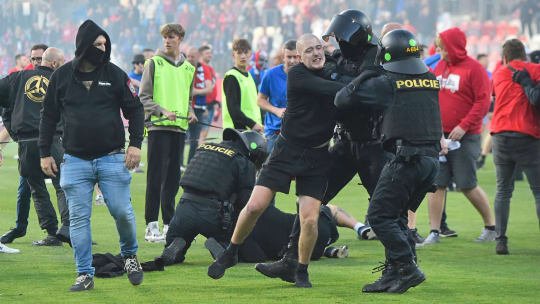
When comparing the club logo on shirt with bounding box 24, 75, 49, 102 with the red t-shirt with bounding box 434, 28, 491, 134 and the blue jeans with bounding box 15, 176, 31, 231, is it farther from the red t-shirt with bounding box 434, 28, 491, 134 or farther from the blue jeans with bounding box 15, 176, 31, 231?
the red t-shirt with bounding box 434, 28, 491, 134

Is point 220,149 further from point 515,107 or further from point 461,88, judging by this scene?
point 515,107

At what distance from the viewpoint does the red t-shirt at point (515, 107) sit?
29.7 ft

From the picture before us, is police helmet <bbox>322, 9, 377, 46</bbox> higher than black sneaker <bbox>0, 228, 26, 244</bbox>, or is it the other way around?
police helmet <bbox>322, 9, 377, 46</bbox>

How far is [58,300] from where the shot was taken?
6.26 meters

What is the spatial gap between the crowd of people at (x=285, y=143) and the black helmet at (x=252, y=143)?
15 mm

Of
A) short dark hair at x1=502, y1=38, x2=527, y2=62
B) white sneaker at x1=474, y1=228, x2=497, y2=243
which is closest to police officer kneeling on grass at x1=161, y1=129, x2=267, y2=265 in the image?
short dark hair at x1=502, y1=38, x2=527, y2=62

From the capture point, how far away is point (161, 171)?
31.0 feet

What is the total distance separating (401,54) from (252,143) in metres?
1.79

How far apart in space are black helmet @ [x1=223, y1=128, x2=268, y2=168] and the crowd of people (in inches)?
0.6

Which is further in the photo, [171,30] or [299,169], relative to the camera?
[171,30]

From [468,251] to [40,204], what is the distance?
4066 mm

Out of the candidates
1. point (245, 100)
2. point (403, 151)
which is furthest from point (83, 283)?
point (245, 100)

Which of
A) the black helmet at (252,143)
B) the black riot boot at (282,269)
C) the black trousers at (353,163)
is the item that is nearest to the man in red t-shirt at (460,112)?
the black trousers at (353,163)

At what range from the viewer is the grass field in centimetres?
641
